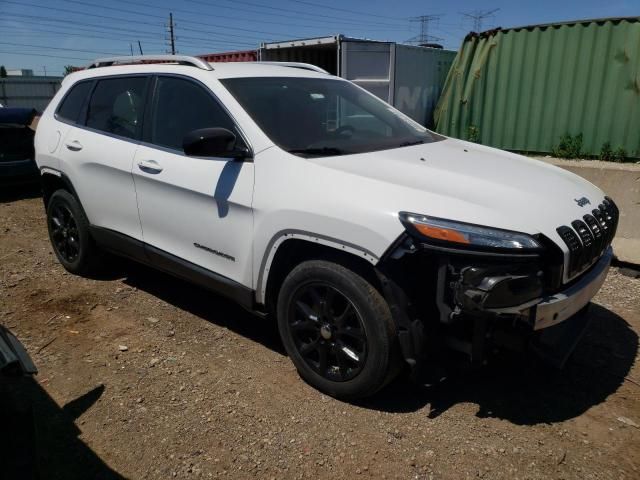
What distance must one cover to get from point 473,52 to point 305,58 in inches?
136

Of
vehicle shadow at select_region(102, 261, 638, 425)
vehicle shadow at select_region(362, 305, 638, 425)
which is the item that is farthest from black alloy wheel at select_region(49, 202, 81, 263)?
vehicle shadow at select_region(362, 305, 638, 425)

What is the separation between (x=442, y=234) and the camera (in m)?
2.37

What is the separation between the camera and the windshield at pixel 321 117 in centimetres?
316

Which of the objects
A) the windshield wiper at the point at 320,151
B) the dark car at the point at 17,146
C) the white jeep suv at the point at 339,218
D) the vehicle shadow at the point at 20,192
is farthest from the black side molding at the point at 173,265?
the vehicle shadow at the point at 20,192

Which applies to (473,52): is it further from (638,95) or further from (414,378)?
(414,378)

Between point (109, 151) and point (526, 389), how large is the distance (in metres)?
3.33

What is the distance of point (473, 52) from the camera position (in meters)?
7.99

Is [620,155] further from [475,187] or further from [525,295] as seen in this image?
[525,295]

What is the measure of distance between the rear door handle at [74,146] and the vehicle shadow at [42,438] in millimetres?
1956

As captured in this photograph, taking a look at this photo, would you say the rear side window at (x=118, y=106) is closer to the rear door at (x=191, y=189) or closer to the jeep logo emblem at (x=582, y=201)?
the rear door at (x=191, y=189)

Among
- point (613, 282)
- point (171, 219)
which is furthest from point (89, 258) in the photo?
point (613, 282)

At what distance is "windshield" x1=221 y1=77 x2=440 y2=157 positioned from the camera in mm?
3158

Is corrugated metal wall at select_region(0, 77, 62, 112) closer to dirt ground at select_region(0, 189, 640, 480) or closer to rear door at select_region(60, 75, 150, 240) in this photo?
rear door at select_region(60, 75, 150, 240)

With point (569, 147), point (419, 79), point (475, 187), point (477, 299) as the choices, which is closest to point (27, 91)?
point (419, 79)
